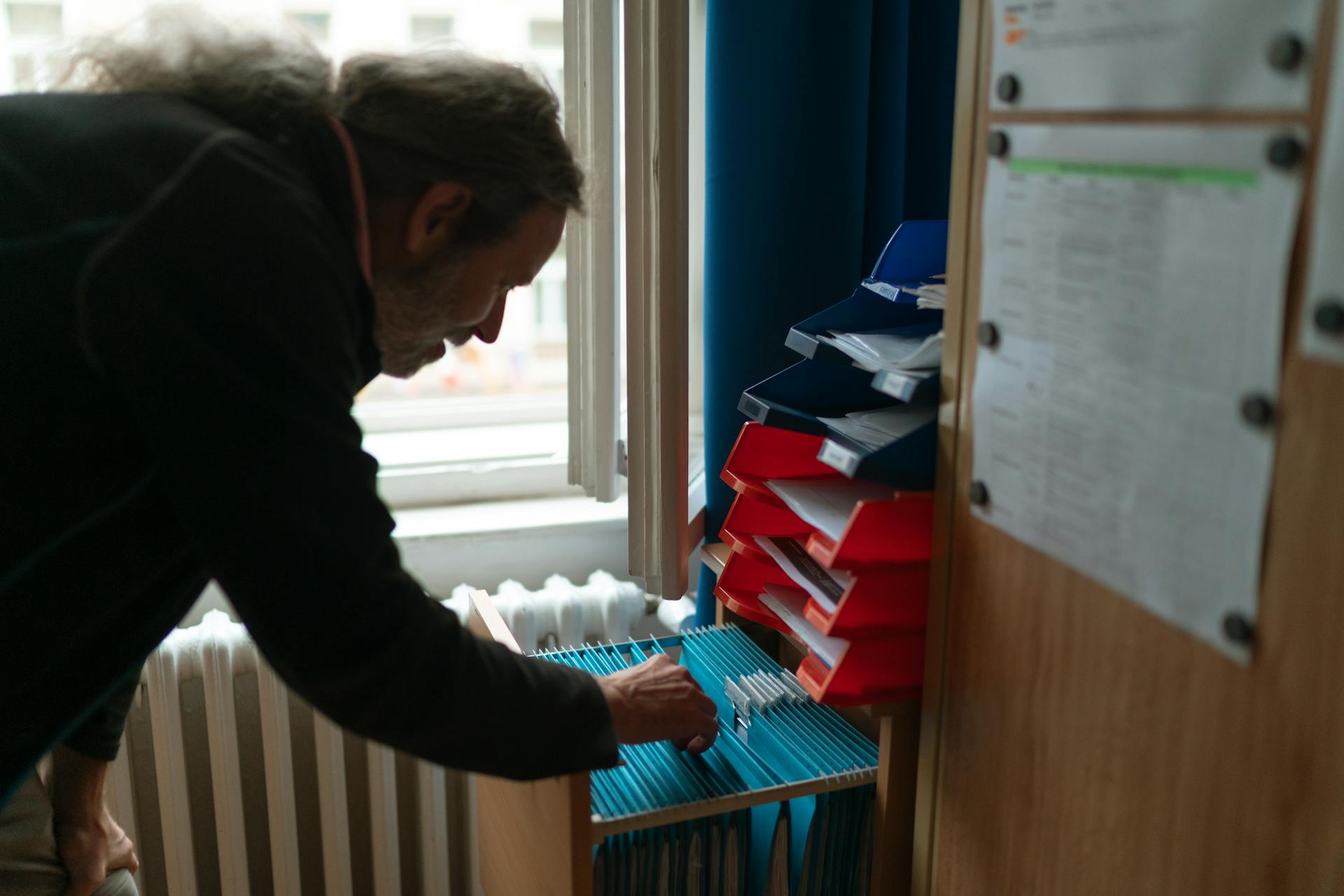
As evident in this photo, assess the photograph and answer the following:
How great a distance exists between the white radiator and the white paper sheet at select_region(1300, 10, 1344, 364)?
4.35ft

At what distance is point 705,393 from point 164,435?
87cm

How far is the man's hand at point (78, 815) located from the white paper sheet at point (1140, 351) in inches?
41.8

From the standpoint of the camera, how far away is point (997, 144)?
98 cm

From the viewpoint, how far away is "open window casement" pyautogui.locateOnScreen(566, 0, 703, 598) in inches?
53.2

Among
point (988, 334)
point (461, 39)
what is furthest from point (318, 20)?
point (988, 334)

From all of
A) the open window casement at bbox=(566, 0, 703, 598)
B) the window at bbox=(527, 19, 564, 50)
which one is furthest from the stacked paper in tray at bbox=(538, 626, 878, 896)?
the window at bbox=(527, 19, 564, 50)

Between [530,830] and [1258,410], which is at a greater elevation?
[1258,410]

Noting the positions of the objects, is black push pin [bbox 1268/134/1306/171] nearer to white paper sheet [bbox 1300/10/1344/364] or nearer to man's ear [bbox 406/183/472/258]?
white paper sheet [bbox 1300/10/1344/364]

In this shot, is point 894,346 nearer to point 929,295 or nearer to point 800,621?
point 929,295

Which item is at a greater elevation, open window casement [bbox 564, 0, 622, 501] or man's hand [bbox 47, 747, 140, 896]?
open window casement [bbox 564, 0, 622, 501]

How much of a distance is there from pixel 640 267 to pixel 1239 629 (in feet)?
2.78

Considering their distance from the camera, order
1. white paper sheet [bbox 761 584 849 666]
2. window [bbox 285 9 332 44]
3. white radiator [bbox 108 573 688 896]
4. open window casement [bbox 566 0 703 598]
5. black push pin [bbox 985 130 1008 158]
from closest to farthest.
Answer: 1. black push pin [bbox 985 130 1008 158]
2. white paper sheet [bbox 761 584 849 666]
3. open window casement [bbox 566 0 703 598]
4. white radiator [bbox 108 573 688 896]
5. window [bbox 285 9 332 44]

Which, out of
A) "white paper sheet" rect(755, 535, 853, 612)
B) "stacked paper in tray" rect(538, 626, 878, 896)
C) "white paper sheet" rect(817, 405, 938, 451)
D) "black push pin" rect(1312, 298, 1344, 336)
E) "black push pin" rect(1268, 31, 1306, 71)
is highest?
"black push pin" rect(1268, 31, 1306, 71)

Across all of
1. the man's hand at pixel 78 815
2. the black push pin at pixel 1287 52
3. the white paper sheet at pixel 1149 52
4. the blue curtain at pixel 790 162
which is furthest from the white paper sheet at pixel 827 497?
the man's hand at pixel 78 815
